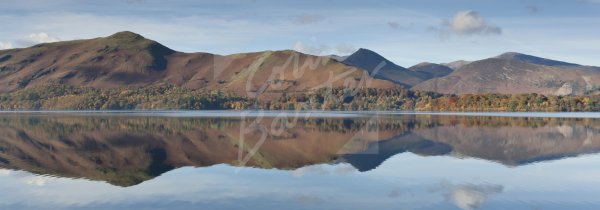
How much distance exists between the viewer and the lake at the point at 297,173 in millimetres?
33562

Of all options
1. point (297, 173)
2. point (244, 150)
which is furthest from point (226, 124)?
point (297, 173)

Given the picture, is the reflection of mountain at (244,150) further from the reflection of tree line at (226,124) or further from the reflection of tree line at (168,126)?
the reflection of tree line at (226,124)

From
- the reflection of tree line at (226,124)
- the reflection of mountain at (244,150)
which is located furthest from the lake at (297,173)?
the reflection of tree line at (226,124)

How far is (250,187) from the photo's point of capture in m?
38.5

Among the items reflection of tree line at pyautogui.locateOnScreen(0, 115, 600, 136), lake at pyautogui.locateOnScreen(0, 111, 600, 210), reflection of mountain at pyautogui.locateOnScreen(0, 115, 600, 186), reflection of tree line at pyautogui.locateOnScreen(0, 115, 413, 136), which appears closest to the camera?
lake at pyautogui.locateOnScreen(0, 111, 600, 210)

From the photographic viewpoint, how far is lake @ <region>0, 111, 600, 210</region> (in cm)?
3356

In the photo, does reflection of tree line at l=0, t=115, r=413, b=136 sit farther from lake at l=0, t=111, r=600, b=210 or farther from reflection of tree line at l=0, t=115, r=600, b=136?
lake at l=0, t=111, r=600, b=210

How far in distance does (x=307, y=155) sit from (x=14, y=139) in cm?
4295

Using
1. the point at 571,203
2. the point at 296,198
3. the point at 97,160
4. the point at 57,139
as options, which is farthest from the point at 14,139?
the point at 571,203

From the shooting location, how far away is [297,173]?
46469 millimetres

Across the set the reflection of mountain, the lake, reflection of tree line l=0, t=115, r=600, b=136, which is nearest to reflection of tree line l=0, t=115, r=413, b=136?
reflection of tree line l=0, t=115, r=600, b=136

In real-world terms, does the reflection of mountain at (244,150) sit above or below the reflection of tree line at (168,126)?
above

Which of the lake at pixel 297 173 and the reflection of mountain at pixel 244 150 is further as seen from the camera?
the reflection of mountain at pixel 244 150

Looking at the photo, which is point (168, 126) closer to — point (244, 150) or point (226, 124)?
point (226, 124)
